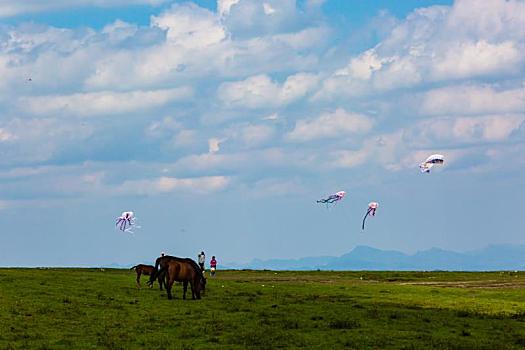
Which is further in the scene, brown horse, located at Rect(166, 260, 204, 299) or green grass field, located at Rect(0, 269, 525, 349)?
brown horse, located at Rect(166, 260, 204, 299)

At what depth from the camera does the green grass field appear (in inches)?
1332

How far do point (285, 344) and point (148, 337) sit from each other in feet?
17.9

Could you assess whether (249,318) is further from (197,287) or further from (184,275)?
(197,287)

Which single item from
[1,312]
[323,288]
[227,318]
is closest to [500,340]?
[227,318]

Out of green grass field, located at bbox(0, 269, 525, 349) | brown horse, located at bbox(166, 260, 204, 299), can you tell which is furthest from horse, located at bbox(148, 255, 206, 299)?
green grass field, located at bbox(0, 269, 525, 349)

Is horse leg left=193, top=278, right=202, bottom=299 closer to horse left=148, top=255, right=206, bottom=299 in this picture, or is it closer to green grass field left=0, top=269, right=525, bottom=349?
horse left=148, top=255, right=206, bottom=299

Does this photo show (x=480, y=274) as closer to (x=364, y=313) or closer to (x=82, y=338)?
(x=364, y=313)

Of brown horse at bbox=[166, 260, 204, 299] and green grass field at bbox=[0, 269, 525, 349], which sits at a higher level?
brown horse at bbox=[166, 260, 204, 299]

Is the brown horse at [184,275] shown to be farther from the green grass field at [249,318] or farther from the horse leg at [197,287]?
the green grass field at [249,318]

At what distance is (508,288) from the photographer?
66.8 m

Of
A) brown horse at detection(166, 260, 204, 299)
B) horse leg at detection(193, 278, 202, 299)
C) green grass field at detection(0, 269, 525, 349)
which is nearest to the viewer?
green grass field at detection(0, 269, 525, 349)

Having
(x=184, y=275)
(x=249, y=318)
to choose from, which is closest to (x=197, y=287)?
(x=184, y=275)

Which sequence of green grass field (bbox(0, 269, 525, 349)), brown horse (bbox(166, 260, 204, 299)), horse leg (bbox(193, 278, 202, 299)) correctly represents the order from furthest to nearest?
horse leg (bbox(193, 278, 202, 299)) < brown horse (bbox(166, 260, 204, 299)) < green grass field (bbox(0, 269, 525, 349))

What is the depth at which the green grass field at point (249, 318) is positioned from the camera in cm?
3384
